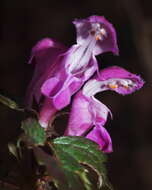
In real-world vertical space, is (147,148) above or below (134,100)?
below

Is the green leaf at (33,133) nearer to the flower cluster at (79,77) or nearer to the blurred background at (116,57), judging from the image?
the flower cluster at (79,77)

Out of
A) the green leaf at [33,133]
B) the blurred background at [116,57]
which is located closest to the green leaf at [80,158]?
the green leaf at [33,133]

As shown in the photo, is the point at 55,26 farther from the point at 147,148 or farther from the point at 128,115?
the point at 147,148

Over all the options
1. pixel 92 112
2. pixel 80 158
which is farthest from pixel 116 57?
pixel 80 158

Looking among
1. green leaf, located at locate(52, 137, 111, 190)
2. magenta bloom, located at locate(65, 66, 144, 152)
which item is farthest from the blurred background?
green leaf, located at locate(52, 137, 111, 190)

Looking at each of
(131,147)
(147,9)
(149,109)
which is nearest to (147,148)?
(131,147)

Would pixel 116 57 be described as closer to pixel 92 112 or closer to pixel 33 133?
pixel 92 112
